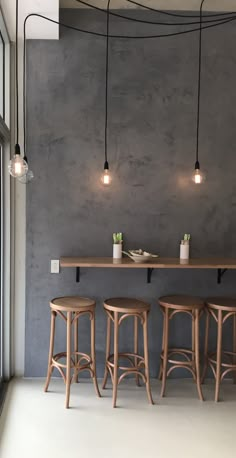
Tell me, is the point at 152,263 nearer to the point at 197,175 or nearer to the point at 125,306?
the point at 125,306

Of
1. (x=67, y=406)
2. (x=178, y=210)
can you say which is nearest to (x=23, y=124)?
(x=178, y=210)

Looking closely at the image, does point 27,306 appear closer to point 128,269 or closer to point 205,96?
point 128,269

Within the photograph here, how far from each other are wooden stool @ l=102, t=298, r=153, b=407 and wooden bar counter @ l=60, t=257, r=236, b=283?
0.29m

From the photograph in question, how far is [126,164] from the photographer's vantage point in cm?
333

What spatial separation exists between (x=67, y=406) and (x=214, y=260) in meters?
1.59

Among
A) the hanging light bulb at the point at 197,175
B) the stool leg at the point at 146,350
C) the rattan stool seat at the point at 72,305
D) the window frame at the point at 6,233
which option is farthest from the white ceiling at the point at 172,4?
the stool leg at the point at 146,350

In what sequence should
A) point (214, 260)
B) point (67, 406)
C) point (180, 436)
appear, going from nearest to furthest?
point (180, 436) → point (67, 406) → point (214, 260)

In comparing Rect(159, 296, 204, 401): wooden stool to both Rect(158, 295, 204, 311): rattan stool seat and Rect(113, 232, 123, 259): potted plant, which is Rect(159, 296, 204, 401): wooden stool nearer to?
Rect(158, 295, 204, 311): rattan stool seat

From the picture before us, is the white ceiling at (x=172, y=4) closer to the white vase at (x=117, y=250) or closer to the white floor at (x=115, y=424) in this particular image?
the white vase at (x=117, y=250)

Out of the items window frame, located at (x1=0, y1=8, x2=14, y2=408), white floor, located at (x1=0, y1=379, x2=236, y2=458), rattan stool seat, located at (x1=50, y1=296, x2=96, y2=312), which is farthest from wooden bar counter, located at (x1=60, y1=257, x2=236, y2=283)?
white floor, located at (x1=0, y1=379, x2=236, y2=458)

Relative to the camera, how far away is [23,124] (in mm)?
3232

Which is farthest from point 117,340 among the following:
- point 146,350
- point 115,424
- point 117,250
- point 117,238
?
point 117,238

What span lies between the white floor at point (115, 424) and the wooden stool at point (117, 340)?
0.15 meters

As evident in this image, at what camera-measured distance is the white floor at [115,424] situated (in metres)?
2.34
